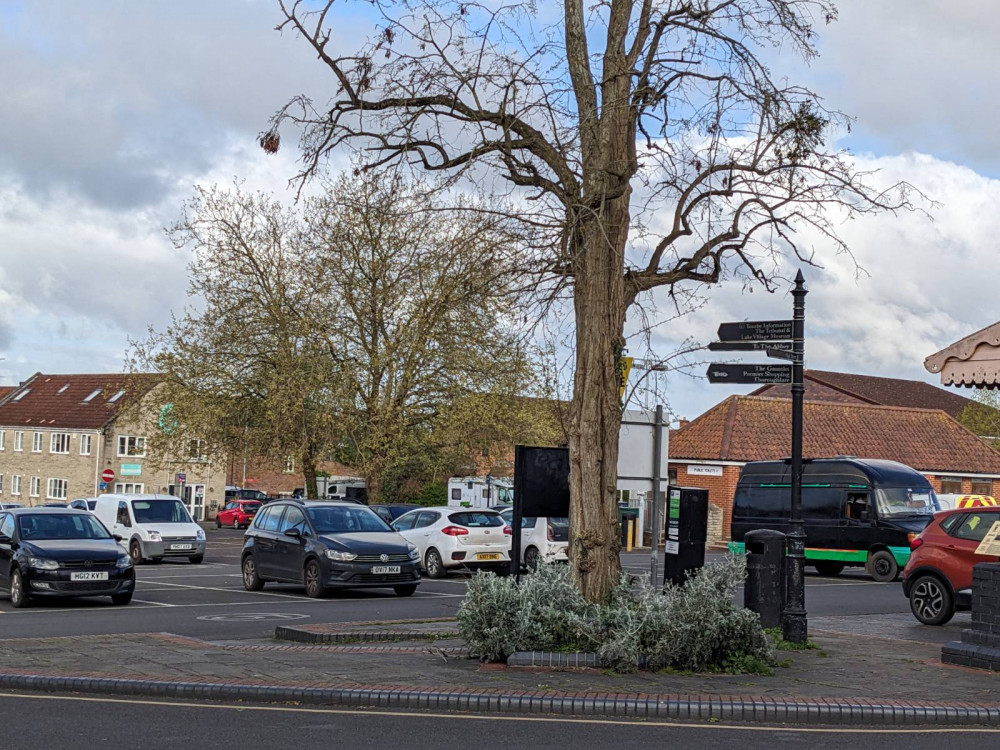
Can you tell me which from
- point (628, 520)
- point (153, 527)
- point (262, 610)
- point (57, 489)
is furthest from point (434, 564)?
point (57, 489)

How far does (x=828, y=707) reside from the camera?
32.5ft

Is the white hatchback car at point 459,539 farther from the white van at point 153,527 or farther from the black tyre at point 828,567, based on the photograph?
the black tyre at point 828,567

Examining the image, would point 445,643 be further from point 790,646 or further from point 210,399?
point 210,399

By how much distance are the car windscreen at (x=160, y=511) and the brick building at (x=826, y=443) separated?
64.5 ft

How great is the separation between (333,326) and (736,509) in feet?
54.7

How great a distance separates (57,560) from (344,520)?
16.7ft

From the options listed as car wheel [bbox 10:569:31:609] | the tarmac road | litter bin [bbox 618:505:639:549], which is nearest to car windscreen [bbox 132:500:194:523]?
the tarmac road

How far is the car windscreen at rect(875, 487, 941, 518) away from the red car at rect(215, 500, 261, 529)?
44510 mm

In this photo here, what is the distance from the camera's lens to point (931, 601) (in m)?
18.0

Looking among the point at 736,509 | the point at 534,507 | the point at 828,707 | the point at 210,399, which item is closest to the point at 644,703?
the point at 828,707

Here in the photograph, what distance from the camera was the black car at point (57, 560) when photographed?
65.1 feet

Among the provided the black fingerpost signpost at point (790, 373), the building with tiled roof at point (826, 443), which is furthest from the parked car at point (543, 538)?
the building with tiled roof at point (826, 443)

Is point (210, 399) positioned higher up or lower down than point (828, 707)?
higher up

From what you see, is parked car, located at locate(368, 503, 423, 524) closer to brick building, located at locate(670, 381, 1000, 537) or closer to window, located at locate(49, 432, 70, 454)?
brick building, located at locate(670, 381, 1000, 537)
